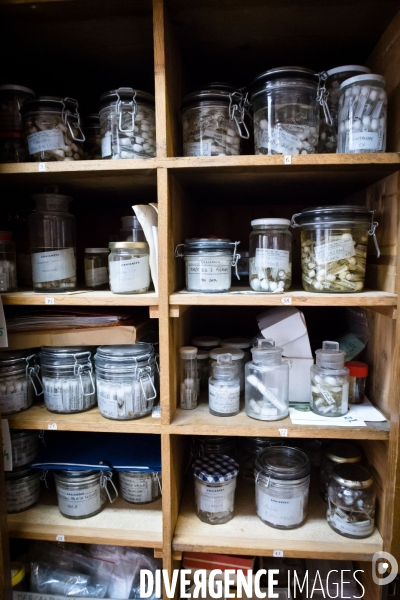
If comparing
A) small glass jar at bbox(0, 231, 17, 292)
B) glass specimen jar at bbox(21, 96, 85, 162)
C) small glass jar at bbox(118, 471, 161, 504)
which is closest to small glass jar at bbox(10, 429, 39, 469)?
small glass jar at bbox(118, 471, 161, 504)

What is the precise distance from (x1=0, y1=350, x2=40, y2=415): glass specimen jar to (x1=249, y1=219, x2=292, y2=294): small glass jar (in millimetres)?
736

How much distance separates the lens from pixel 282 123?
96 cm

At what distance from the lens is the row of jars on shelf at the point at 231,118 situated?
927 mm

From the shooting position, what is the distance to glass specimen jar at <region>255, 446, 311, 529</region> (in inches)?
42.8

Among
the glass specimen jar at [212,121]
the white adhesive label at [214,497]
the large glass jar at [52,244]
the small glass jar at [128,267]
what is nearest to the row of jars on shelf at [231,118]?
the glass specimen jar at [212,121]

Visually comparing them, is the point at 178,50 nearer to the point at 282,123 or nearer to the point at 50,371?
the point at 282,123

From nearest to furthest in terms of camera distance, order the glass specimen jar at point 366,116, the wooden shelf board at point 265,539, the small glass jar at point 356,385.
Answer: the glass specimen jar at point 366,116, the wooden shelf board at point 265,539, the small glass jar at point 356,385

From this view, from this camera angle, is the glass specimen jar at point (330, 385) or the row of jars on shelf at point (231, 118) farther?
the glass specimen jar at point (330, 385)

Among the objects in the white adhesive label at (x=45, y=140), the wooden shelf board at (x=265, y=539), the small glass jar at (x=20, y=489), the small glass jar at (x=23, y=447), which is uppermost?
the white adhesive label at (x=45, y=140)

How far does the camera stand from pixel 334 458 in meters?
1.17

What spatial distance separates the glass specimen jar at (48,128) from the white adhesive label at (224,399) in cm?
79

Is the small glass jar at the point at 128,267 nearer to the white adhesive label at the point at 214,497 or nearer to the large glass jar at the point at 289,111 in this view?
the large glass jar at the point at 289,111

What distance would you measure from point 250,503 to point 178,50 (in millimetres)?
1425

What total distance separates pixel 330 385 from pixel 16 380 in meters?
0.93
